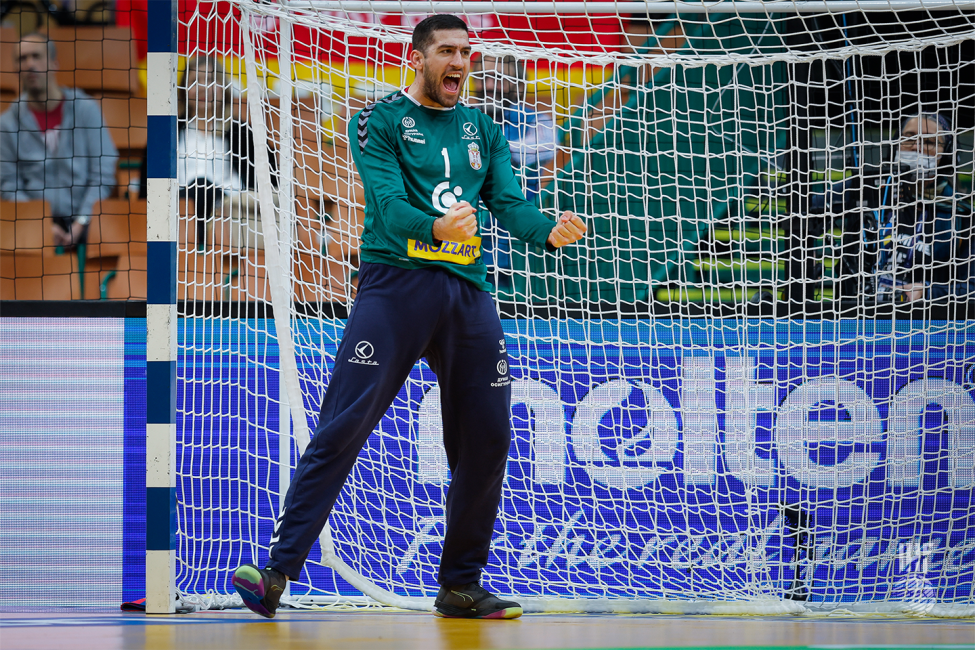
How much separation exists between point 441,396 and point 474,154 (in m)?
0.69

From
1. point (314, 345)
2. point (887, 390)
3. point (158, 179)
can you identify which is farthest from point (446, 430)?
point (887, 390)

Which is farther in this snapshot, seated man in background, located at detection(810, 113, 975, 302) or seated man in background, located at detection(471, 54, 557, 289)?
seated man in background, located at detection(471, 54, 557, 289)

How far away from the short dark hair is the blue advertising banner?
163cm

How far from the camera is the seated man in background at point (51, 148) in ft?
16.6

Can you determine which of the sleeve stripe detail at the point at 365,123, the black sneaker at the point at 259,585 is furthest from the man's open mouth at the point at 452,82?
the black sneaker at the point at 259,585

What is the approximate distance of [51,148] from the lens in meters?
5.12

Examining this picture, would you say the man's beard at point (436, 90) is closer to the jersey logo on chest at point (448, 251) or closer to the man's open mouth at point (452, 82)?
the man's open mouth at point (452, 82)

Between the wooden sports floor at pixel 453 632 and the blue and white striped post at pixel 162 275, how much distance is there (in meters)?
0.35

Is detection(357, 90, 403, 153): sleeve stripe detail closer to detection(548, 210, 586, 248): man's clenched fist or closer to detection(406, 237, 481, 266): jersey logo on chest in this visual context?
detection(406, 237, 481, 266): jersey logo on chest

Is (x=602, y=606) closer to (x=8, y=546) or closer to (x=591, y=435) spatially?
(x=591, y=435)

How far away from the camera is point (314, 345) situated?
3.80 m

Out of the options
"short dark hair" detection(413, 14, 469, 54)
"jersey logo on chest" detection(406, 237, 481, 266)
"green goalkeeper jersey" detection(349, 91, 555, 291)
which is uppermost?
"short dark hair" detection(413, 14, 469, 54)

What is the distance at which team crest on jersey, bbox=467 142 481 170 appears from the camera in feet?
8.27

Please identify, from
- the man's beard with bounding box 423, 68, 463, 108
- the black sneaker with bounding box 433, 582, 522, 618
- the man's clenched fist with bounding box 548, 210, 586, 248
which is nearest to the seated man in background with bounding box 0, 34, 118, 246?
the man's beard with bounding box 423, 68, 463, 108
